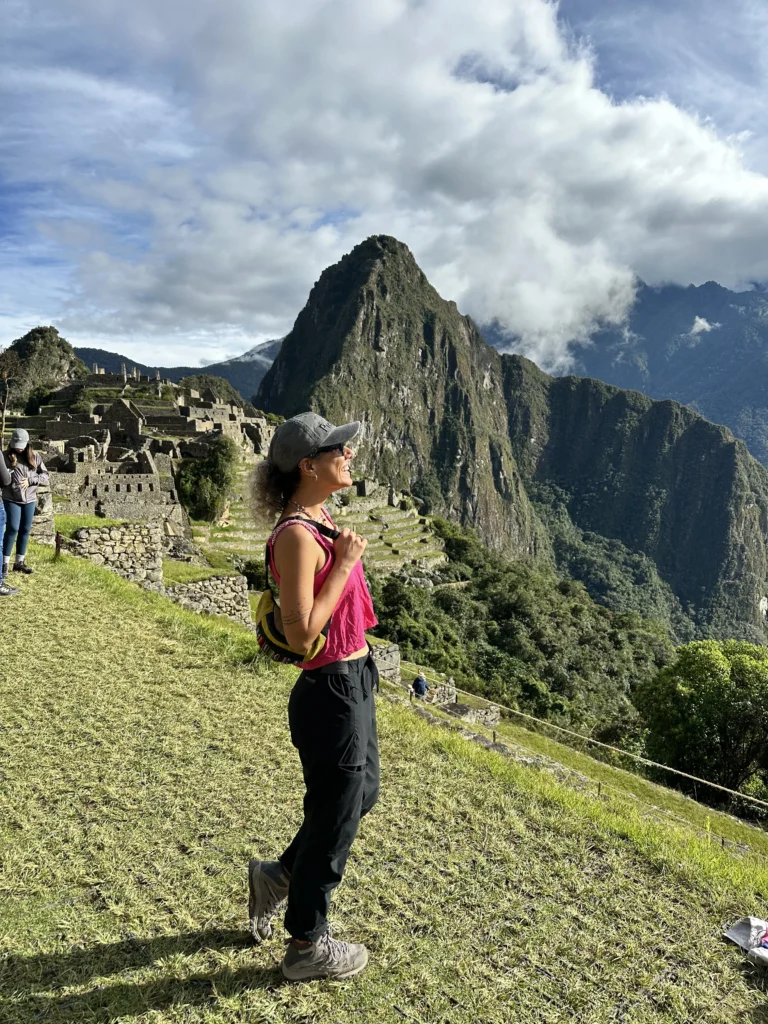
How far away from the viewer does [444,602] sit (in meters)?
37.5

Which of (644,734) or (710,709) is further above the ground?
(710,709)

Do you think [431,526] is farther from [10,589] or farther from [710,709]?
[10,589]

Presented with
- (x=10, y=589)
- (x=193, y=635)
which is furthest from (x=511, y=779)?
(x=10, y=589)

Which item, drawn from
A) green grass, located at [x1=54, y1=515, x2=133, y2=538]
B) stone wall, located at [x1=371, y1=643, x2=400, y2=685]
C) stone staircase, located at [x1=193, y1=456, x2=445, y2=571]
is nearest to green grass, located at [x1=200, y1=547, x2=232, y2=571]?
stone staircase, located at [x1=193, y1=456, x2=445, y2=571]

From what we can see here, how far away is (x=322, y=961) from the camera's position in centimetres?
235

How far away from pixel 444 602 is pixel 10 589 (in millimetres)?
31702

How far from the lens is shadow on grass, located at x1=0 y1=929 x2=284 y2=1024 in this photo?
85.3 inches

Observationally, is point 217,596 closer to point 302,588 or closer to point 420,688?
point 420,688

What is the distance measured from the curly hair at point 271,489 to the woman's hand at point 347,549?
32cm

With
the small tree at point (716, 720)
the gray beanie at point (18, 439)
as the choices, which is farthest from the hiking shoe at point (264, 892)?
the small tree at point (716, 720)

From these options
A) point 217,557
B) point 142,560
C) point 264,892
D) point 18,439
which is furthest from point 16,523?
point 217,557

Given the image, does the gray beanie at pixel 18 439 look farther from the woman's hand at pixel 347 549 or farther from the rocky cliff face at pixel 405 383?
the rocky cliff face at pixel 405 383

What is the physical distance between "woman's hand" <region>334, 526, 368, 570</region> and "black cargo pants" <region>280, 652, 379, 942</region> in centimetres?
38

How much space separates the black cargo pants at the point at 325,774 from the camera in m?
2.20
